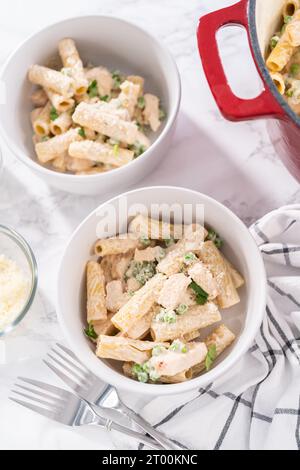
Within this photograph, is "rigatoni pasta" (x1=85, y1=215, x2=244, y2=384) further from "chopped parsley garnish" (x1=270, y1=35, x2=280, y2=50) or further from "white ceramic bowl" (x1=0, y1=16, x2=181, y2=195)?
"chopped parsley garnish" (x1=270, y1=35, x2=280, y2=50)

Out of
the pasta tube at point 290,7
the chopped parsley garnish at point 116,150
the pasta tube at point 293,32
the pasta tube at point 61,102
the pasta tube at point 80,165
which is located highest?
the pasta tube at point 290,7

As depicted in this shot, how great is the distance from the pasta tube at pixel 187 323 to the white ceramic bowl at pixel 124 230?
62 mm

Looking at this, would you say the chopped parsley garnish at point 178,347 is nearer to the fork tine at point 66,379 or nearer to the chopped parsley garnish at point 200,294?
the chopped parsley garnish at point 200,294

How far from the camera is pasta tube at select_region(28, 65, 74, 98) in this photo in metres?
1.37

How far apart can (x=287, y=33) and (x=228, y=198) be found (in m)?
0.34

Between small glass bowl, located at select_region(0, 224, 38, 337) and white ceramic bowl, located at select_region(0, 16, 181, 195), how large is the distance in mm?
125

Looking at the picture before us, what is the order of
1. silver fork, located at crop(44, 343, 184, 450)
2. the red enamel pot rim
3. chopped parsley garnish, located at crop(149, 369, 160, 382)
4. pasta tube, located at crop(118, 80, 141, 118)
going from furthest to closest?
pasta tube, located at crop(118, 80, 141, 118)
silver fork, located at crop(44, 343, 184, 450)
chopped parsley garnish, located at crop(149, 369, 160, 382)
the red enamel pot rim

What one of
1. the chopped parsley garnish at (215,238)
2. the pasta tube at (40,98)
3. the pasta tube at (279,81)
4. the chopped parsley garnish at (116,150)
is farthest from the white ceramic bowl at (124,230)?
the pasta tube at (40,98)

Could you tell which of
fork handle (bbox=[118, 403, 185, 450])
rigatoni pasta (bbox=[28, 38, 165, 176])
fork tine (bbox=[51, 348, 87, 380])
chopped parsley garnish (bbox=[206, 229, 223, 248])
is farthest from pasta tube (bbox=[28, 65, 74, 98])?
fork handle (bbox=[118, 403, 185, 450])

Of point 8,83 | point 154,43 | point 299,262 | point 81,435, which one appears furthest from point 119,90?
point 81,435

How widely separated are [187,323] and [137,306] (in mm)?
88

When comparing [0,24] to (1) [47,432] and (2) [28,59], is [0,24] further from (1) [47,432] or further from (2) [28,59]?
(1) [47,432]

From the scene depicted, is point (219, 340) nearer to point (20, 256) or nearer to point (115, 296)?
point (115, 296)

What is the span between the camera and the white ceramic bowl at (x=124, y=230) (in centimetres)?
116
